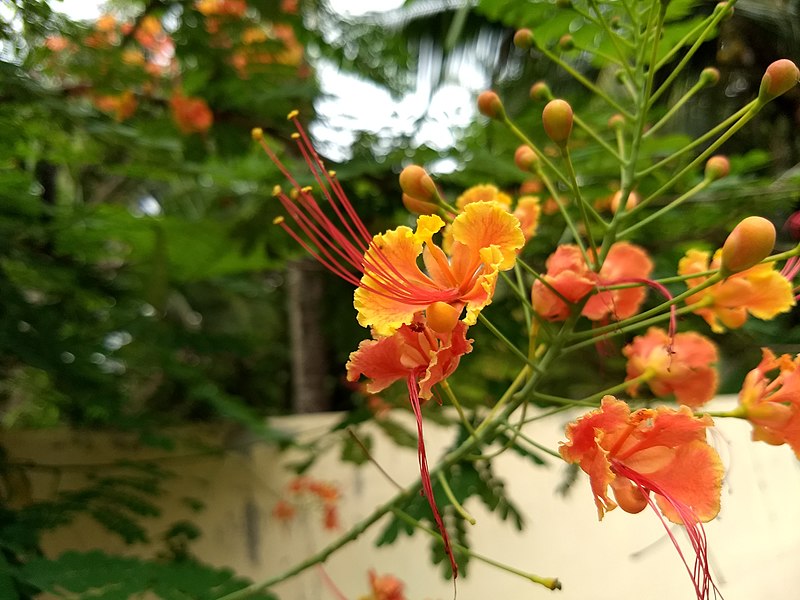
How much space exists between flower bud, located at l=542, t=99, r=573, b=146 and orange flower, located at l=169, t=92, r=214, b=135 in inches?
32.5

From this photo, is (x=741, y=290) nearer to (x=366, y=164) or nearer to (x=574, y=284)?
(x=574, y=284)

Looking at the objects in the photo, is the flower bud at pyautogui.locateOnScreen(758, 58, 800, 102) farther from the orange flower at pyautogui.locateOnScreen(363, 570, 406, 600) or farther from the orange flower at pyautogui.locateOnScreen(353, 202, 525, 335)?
the orange flower at pyautogui.locateOnScreen(363, 570, 406, 600)

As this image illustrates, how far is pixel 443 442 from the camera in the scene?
55.8 inches

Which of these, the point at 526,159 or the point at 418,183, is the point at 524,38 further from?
the point at 418,183

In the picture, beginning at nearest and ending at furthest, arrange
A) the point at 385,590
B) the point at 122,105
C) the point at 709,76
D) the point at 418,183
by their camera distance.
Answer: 1. the point at 418,183
2. the point at 709,76
3. the point at 385,590
4. the point at 122,105

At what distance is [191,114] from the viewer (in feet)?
4.01

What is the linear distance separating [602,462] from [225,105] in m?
1.01

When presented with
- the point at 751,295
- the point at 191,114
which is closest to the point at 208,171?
the point at 191,114

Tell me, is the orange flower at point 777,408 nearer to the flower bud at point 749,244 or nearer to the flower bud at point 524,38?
the flower bud at point 749,244

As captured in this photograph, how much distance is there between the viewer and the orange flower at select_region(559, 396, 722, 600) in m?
0.46

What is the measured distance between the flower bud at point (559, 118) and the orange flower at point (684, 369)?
0.74 ft

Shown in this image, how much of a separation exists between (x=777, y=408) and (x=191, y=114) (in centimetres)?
106

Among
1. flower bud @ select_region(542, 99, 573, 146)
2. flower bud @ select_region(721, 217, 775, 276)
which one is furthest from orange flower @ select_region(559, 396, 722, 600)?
flower bud @ select_region(542, 99, 573, 146)

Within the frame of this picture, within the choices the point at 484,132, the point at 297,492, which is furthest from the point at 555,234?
the point at 297,492
